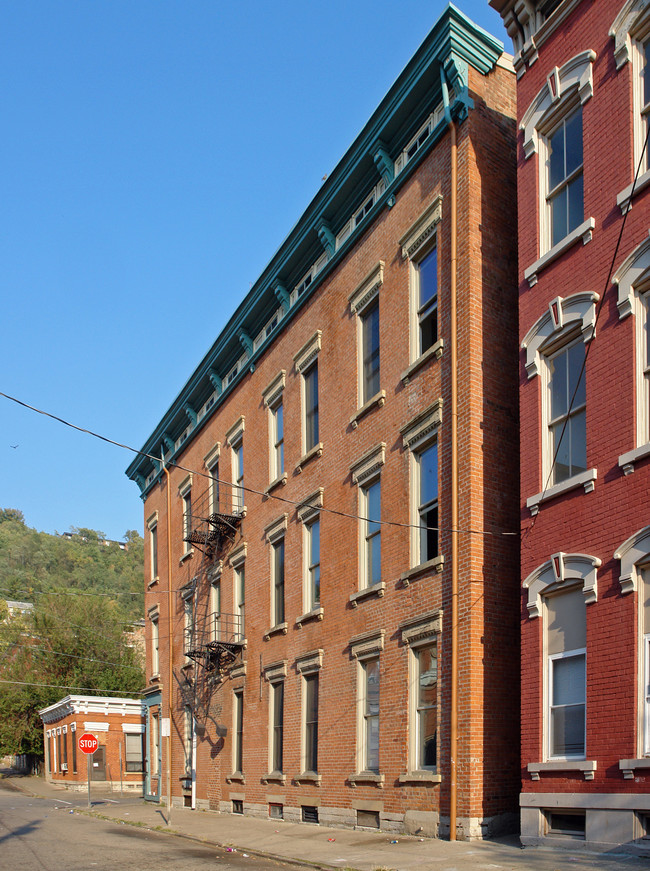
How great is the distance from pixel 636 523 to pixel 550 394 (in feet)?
9.81

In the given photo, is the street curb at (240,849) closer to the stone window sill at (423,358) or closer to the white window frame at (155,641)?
the stone window sill at (423,358)

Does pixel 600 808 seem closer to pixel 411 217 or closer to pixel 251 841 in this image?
pixel 251 841

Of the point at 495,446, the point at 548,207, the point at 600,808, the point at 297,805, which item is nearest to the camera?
the point at 600,808

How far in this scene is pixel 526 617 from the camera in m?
13.8

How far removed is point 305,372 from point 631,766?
14.2m

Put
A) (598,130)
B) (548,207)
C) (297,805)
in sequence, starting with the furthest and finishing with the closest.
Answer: (297,805) → (548,207) → (598,130)

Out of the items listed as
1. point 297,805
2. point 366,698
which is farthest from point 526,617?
point 297,805

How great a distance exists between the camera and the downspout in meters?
14.8

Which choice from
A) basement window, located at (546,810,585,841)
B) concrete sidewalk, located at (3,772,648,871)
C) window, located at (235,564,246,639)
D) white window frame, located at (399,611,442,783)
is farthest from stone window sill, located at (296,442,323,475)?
basement window, located at (546,810,585,841)

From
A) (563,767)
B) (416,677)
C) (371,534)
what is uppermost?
(371,534)

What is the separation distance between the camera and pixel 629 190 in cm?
1269

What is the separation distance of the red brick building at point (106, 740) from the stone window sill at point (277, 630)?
2732cm

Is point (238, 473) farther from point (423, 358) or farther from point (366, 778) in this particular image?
point (366, 778)

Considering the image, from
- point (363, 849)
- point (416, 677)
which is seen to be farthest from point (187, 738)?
point (363, 849)
